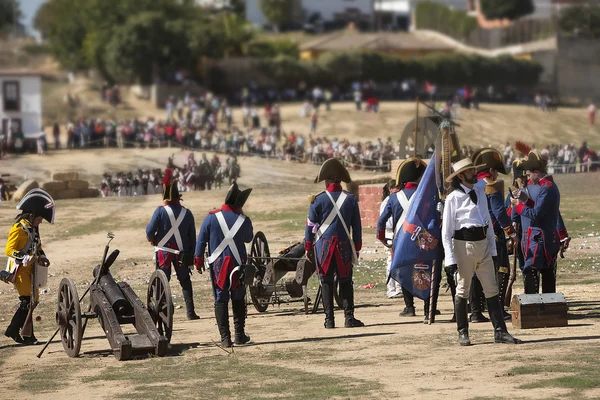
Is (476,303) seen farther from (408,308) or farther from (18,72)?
(18,72)

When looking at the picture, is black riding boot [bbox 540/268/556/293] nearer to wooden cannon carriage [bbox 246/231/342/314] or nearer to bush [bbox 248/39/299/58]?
wooden cannon carriage [bbox 246/231/342/314]

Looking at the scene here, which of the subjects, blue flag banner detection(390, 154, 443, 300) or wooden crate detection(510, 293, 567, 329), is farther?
blue flag banner detection(390, 154, 443, 300)

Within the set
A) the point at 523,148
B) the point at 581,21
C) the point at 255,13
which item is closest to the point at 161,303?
the point at 523,148

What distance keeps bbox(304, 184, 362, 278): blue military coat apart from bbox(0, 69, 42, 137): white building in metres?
49.0

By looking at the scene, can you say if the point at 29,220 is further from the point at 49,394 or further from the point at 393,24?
the point at 393,24

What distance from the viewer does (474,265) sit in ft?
41.7

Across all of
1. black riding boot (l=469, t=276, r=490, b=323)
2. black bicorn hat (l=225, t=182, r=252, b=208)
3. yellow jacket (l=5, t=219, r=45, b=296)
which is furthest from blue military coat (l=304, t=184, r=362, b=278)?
yellow jacket (l=5, t=219, r=45, b=296)

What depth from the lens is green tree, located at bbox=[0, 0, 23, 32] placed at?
10838cm

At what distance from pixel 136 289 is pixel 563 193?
17.2m

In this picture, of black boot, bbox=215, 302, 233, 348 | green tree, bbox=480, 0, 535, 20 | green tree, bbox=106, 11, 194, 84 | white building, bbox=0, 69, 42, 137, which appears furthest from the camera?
green tree, bbox=480, 0, 535, 20

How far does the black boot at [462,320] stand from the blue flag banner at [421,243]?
1.74m

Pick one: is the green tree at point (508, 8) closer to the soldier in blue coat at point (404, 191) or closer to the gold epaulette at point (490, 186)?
the soldier in blue coat at point (404, 191)

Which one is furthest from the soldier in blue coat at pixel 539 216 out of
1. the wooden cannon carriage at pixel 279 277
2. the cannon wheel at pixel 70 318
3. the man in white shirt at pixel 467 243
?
the cannon wheel at pixel 70 318

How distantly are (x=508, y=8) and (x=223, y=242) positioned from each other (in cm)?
9699
